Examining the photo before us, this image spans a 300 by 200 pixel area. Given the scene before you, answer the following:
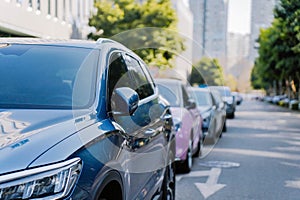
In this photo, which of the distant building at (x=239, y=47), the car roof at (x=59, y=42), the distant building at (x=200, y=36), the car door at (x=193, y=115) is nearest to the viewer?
the car roof at (x=59, y=42)

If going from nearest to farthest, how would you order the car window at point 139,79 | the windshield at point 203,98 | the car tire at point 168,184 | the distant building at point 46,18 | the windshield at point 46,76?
the windshield at point 46,76 < the car window at point 139,79 < the car tire at point 168,184 < the windshield at point 203,98 < the distant building at point 46,18

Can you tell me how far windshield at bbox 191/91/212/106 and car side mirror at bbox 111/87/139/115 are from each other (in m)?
10.3

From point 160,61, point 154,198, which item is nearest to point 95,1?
point 160,61

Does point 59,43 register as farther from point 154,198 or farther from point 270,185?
point 270,185

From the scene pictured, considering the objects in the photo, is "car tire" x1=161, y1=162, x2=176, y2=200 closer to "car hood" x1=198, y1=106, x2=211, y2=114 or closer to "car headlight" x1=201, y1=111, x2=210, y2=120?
"car headlight" x1=201, y1=111, x2=210, y2=120

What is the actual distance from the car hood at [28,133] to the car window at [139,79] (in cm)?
149

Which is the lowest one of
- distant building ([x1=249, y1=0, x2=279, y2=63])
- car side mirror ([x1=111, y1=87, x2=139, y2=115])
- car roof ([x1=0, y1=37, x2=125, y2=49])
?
car side mirror ([x1=111, y1=87, x2=139, y2=115])

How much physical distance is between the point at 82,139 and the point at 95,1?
3055 centimetres

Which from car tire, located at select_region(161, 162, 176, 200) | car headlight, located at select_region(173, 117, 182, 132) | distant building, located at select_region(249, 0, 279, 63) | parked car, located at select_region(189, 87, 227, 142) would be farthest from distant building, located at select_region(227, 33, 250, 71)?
car tire, located at select_region(161, 162, 176, 200)

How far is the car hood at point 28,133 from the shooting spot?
7.78 feet

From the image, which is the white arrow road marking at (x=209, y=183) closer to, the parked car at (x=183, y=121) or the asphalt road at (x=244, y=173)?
the asphalt road at (x=244, y=173)

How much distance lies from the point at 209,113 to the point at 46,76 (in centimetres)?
950

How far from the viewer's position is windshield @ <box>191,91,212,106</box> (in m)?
13.9

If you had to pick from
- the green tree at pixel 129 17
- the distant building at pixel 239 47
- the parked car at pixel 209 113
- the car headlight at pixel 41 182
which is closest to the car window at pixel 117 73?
the car headlight at pixel 41 182
